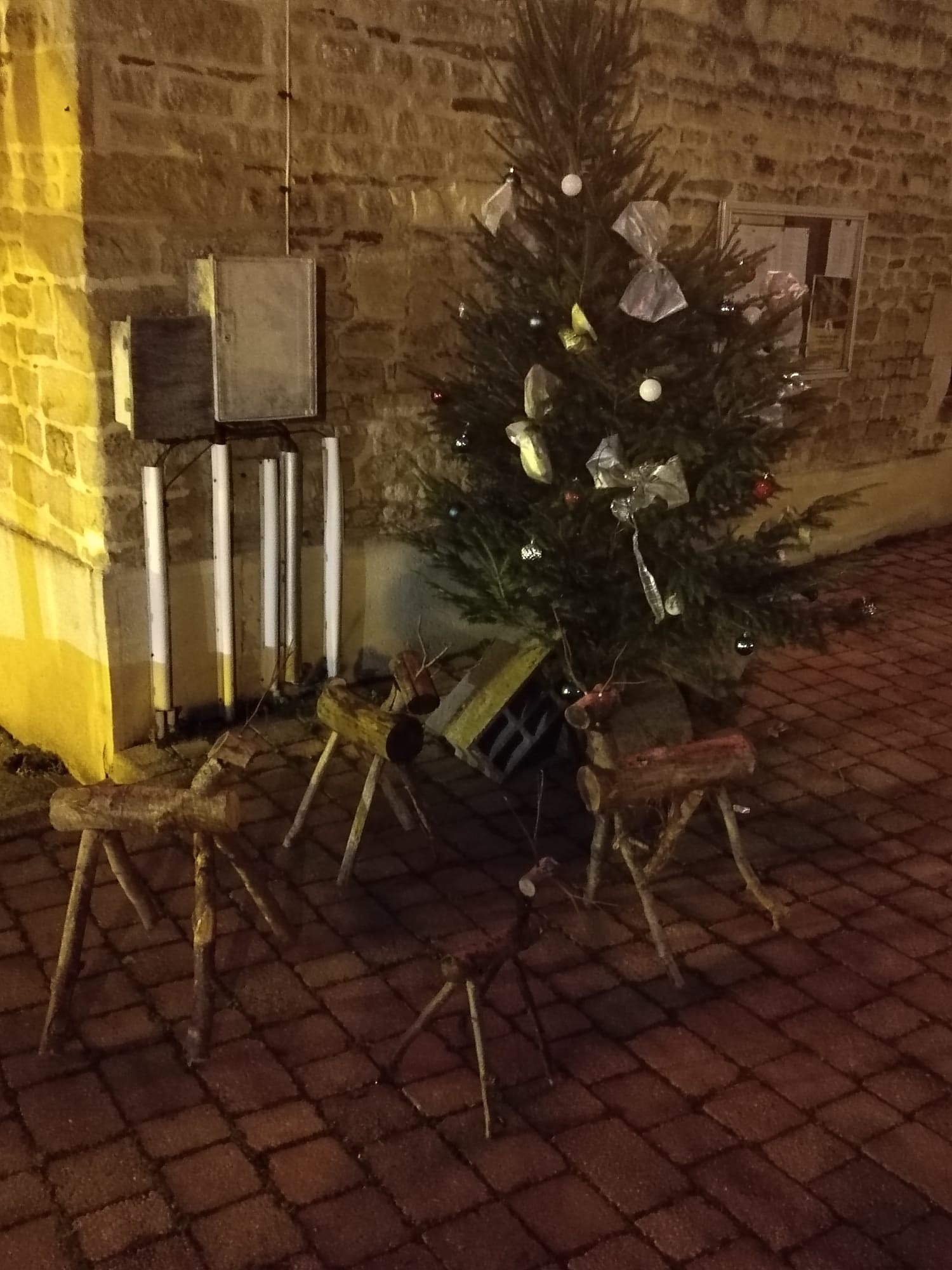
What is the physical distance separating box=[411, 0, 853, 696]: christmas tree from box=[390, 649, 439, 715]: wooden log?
0.81 meters

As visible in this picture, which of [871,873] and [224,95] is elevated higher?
[224,95]

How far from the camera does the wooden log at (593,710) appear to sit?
3.82 meters

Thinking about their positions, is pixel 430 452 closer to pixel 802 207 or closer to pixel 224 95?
pixel 224 95

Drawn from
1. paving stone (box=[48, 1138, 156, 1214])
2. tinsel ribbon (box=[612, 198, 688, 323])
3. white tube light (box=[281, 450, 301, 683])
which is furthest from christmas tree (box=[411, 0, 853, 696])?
paving stone (box=[48, 1138, 156, 1214])

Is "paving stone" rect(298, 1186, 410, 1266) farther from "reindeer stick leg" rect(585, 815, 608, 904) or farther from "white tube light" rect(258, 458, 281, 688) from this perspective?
"white tube light" rect(258, 458, 281, 688)

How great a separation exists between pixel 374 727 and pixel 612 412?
162 cm

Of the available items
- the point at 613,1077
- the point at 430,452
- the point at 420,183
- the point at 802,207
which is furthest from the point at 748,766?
the point at 802,207

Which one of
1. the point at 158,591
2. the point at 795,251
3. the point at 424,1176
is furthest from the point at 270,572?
the point at 795,251

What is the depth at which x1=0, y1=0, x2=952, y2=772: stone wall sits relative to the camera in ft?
14.5

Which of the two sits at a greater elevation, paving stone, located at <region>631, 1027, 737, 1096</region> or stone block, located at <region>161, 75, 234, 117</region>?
stone block, located at <region>161, 75, 234, 117</region>

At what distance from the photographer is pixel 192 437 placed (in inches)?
189

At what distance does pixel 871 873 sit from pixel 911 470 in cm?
537

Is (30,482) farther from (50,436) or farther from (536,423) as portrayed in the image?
(536,423)

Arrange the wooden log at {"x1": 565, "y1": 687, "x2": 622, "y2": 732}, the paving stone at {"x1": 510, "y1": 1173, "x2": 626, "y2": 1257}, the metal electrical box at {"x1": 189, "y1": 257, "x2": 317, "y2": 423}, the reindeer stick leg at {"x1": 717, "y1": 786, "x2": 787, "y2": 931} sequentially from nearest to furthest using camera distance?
the paving stone at {"x1": 510, "y1": 1173, "x2": 626, "y2": 1257} → the wooden log at {"x1": 565, "y1": 687, "x2": 622, "y2": 732} → the reindeer stick leg at {"x1": 717, "y1": 786, "x2": 787, "y2": 931} → the metal electrical box at {"x1": 189, "y1": 257, "x2": 317, "y2": 423}
